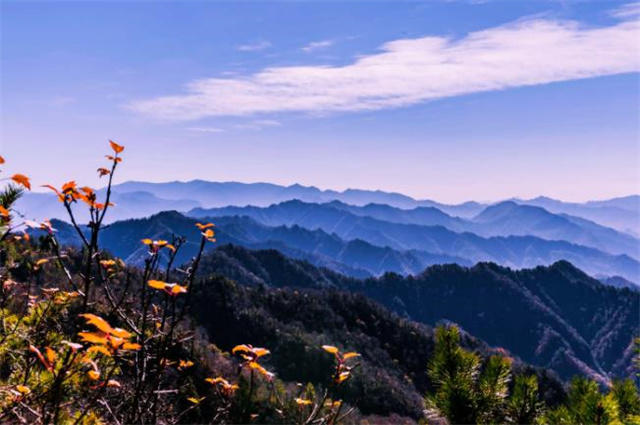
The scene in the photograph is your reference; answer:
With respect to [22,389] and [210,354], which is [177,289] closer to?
[22,389]

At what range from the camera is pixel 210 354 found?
85.2 ft

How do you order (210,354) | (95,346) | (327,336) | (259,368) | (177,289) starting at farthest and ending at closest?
(327,336), (210,354), (259,368), (177,289), (95,346)

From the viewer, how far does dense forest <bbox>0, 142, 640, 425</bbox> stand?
8.54 feet

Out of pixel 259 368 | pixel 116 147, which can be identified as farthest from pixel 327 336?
pixel 116 147

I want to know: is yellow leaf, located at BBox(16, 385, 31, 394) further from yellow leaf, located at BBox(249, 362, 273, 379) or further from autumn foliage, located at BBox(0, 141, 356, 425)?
yellow leaf, located at BBox(249, 362, 273, 379)

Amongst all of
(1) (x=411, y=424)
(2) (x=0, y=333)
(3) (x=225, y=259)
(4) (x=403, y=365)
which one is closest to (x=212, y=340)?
(1) (x=411, y=424)

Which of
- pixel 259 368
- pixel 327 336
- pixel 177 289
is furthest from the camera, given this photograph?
pixel 327 336

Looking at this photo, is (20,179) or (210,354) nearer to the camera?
(20,179)

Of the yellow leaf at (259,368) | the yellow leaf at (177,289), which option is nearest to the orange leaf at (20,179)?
the yellow leaf at (177,289)

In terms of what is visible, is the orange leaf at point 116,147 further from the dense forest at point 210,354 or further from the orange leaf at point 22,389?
the orange leaf at point 22,389

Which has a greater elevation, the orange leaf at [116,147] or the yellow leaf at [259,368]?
the orange leaf at [116,147]

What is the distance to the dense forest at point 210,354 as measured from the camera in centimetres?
260

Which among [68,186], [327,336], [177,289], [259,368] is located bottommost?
[327,336]

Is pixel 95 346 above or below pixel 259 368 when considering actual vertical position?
above
